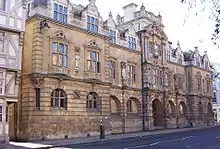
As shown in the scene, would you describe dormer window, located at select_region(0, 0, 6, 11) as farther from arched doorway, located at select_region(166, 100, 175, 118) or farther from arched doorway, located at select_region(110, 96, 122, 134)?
arched doorway, located at select_region(166, 100, 175, 118)

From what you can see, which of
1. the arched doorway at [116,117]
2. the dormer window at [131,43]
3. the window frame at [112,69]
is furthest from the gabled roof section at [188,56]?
the arched doorway at [116,117]

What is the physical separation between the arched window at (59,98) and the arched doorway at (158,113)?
54.4 feet

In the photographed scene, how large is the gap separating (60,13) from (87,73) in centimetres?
592

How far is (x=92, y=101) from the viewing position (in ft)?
95.6

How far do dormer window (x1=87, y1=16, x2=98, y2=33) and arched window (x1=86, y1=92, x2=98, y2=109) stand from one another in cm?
622

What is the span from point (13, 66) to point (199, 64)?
119 ft

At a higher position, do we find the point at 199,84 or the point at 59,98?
the point at 199,84

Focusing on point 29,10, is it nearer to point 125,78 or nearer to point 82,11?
point 82,11

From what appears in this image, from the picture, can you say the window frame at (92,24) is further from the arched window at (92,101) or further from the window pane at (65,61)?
the arched window at (92,101)

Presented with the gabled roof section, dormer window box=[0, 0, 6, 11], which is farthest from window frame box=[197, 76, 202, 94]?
dormer window box=[0, 0, 6, 11]

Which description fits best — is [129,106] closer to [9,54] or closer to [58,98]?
[58,98]

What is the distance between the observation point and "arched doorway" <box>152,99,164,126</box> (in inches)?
1580

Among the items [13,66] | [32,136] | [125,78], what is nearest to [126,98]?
[125,78]

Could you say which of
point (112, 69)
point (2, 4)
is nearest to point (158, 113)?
point (112, 69)
